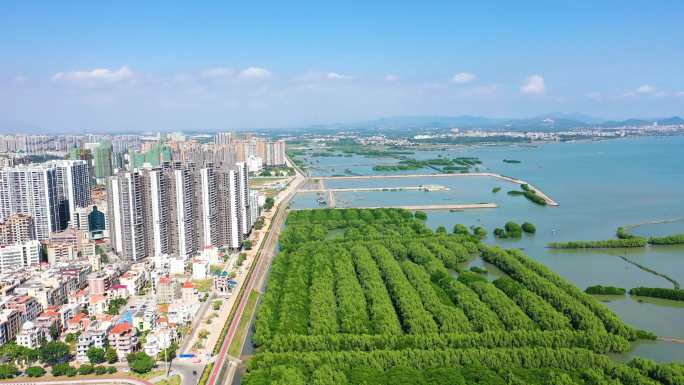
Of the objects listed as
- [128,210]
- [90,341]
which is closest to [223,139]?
[128,210]

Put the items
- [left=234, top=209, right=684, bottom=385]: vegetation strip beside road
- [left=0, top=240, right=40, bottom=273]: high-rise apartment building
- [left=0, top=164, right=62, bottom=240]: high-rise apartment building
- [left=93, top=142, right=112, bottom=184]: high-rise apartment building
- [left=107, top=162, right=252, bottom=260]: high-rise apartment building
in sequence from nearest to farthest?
1. [left=234, top=209, right=684, bottom=385]: vegetation strip beside road
2. [left=0, top=240, right=40, bottom=273]: high-rise apartment building
3. [left=107, top=162, right=252, bottom=260]: high-rise apartment building
4. [left=0, top=164, right=62, bottom=240]: high-rise apartment building
5. [left=93, top=142, right=112, bottom=184]: high-rise apartment building

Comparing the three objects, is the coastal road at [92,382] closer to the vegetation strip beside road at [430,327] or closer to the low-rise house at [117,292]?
the vegetation strip beside road at [430,327]

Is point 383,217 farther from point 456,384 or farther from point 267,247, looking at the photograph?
point 456,384

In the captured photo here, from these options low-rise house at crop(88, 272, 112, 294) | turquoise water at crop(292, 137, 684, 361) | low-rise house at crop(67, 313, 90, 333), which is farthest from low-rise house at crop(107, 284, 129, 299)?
turquoise water at crop(292, 137, 684, 361)

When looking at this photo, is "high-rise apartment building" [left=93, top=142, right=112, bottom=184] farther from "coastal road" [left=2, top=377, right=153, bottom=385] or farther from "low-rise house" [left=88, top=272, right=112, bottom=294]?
"coastal road" [left=2, top=377, right=153, bottom=385]

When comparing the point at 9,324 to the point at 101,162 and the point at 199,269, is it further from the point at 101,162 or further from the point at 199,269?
the point at 101,162

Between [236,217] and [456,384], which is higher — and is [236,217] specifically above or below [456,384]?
above

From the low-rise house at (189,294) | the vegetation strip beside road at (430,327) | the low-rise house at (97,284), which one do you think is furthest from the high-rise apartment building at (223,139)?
the low-rise house at (189,294)

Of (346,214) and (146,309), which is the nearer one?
(146,309)

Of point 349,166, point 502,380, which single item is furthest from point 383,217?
point 349,166
